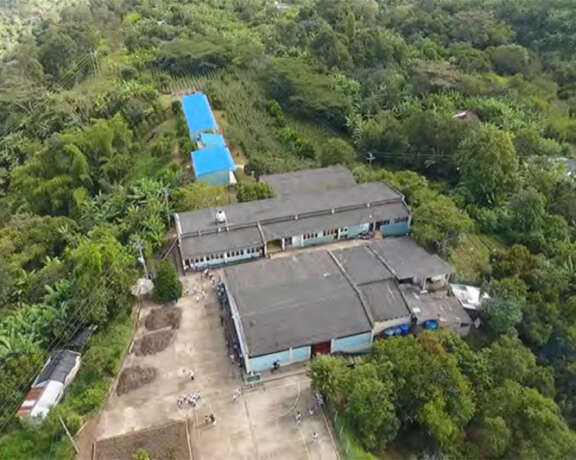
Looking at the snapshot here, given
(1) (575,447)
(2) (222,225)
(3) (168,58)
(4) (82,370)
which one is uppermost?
(3) (168,58)

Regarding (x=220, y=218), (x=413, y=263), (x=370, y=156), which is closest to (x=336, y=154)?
(x=370, y=156)

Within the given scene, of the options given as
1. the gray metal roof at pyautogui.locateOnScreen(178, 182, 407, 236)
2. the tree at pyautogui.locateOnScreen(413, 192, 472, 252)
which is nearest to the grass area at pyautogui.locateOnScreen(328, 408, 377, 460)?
the tree at pyautogui.locateOnScreen(413, 192, 472, 252)

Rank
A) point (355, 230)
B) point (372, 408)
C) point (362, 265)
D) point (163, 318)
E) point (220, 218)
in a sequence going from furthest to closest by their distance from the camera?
point (355, 230) → point (220, 218) → point (362, 265) → point (163, 318) → point (372, 408)

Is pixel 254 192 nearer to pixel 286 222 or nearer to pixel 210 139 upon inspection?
pixel 286 222

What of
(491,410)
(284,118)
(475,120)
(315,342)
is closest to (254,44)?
(284,118)

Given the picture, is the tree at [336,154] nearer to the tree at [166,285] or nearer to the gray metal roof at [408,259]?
the gray metal roof at [408,259]

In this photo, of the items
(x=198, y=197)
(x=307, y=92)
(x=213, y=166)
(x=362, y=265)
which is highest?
(x=307, y=92)

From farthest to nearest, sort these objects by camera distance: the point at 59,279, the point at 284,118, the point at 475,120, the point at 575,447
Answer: the point at 284,118 < the point at 475,120 < the point at 59,279 < the point at 575,447

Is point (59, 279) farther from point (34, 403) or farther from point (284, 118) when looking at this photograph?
point (284, 118)
